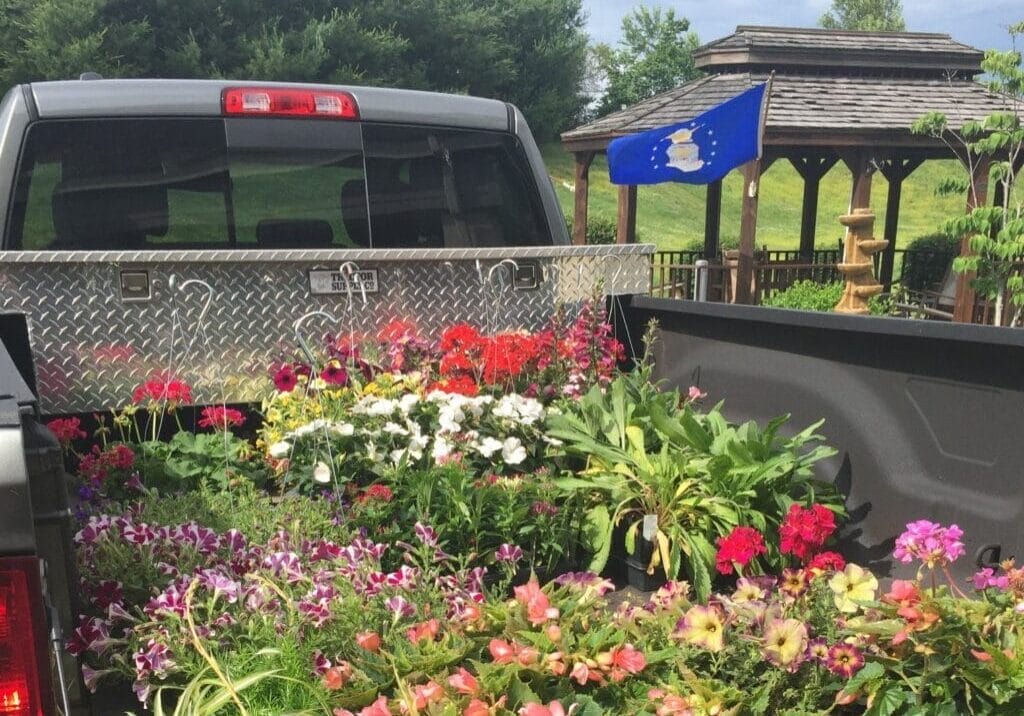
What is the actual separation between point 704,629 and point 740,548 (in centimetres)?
58

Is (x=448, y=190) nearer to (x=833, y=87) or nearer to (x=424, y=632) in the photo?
(x=424, y=632)

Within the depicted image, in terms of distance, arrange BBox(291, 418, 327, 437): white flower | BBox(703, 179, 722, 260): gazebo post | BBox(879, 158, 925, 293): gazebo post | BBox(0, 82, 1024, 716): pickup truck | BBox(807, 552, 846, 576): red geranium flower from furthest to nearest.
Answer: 1. BBox(703, 179, 722, 260): gazebo post
2. BBox(879, 158, 925, 293): gazebo post
3. BBox(291, 418, 327, 437): white flower
4. BBox(807, 552, 846, 576): red geranium flower
5. BBox(0, 82, 1024, 716): pickup truck

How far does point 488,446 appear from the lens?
3189mm

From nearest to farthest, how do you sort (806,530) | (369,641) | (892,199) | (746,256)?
(369,641)
(806,530)
(746,256)
(892,199)

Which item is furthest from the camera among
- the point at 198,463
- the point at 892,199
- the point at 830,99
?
the point at 892,199

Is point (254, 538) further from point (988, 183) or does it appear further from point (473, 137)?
point (988, 183)

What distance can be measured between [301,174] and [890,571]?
2488mm

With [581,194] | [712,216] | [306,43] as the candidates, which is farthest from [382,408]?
[306,43]

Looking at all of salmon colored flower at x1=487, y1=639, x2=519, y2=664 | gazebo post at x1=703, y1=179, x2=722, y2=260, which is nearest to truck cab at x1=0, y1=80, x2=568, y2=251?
salmon colored flower at x1=487, y1=639, x2=519, y2=664

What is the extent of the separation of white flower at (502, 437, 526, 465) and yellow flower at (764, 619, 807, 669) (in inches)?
50.3

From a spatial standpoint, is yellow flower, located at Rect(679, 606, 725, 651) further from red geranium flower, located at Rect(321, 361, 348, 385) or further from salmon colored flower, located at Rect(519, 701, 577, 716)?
red geranium flower, located at Rect(321, 361, 348, 385)

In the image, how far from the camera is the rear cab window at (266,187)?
3266 millimetres

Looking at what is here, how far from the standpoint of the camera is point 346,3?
3506cm

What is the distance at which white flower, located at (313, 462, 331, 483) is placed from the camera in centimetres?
299
